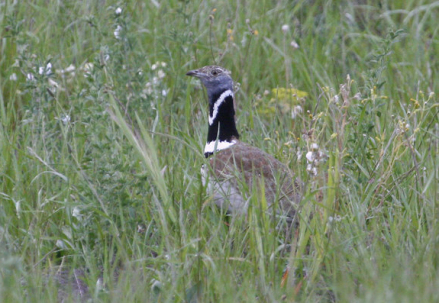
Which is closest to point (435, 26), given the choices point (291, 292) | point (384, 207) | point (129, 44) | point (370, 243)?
point (129, 44)

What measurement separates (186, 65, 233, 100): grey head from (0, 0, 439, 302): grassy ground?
0.24m

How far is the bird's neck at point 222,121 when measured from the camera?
4941mm

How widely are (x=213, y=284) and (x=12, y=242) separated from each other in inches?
45.2

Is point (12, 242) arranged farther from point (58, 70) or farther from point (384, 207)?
point (58, 70)

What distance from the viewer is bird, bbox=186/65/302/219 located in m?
3.88

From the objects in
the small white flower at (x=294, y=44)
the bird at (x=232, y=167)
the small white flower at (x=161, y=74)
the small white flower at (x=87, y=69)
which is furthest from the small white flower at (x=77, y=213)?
the small white flower at (x=294, y=44)

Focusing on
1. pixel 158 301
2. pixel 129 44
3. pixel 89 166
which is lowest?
pixel 158 301

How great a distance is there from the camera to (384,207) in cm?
393

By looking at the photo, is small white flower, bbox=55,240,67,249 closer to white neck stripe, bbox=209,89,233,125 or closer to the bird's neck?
the bird's neck

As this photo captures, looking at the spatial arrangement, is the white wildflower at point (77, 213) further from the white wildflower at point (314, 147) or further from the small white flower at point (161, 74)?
the small white flower at point (161, 74)

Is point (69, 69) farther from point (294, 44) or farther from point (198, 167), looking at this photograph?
point (198, 167)

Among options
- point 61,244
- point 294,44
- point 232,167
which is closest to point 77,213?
point 61,244

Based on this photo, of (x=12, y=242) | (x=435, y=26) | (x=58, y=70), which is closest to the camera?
(x=12, y=242)

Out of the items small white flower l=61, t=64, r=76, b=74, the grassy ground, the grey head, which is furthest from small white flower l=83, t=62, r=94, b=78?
the grey head
